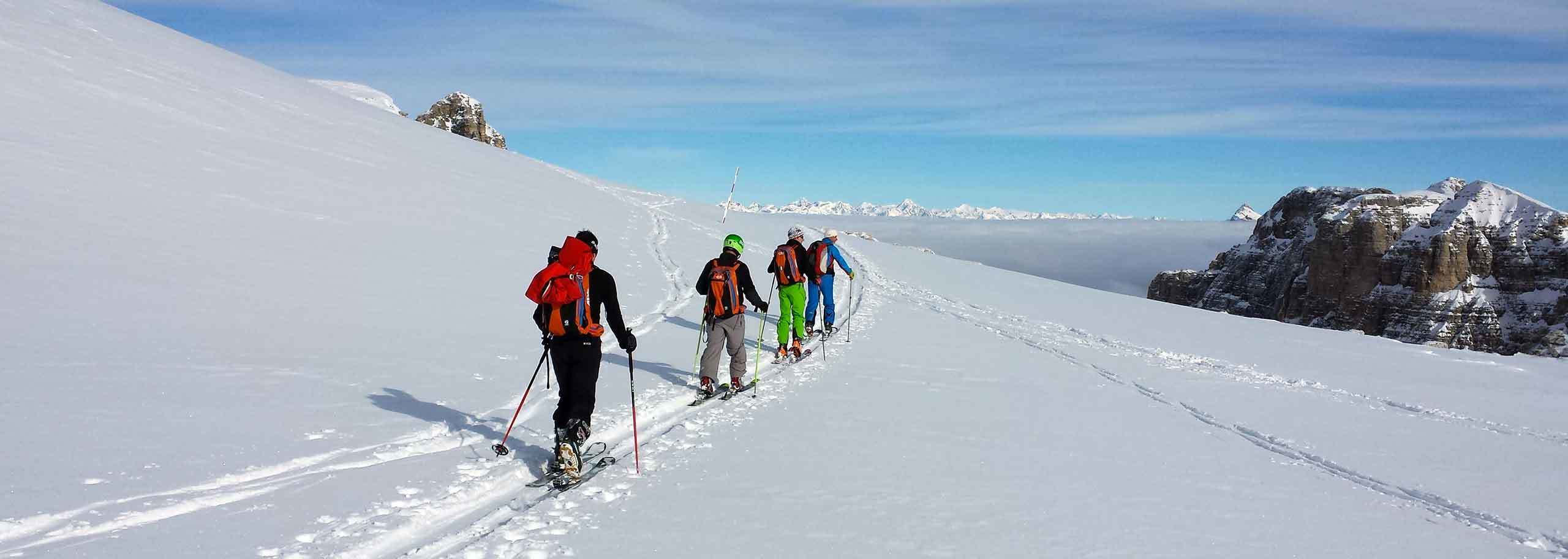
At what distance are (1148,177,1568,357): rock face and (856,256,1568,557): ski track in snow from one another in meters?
98.4

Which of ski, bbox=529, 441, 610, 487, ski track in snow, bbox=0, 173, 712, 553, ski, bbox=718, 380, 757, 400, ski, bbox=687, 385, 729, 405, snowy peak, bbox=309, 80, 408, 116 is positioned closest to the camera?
ski track in snow, bbox=0, 173, 712, 553

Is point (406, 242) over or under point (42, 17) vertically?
under

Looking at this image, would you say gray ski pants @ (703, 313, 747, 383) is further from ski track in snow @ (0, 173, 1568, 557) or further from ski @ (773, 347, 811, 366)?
ski @ (773, 347, 811, 366)

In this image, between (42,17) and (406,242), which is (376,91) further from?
(406,242)

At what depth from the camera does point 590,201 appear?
3512cm

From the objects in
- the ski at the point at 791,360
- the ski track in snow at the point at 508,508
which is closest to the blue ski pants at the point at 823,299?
the ski at the point at 791,360

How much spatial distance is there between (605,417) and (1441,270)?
14075cm

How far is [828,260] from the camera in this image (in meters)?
15.0

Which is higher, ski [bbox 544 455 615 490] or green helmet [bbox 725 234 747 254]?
green helmet [bbox 725 234 747 254]

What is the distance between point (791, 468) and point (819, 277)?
25.8 feet

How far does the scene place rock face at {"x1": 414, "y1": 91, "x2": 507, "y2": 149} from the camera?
10044cm

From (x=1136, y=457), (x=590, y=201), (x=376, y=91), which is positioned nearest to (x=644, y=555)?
(x=1136, y=457)

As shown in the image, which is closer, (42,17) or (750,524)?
(750,524)

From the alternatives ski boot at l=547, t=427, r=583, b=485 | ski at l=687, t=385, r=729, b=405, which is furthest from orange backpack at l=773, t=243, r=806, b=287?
ski boot at l=547, t=427, r=583, b=485
